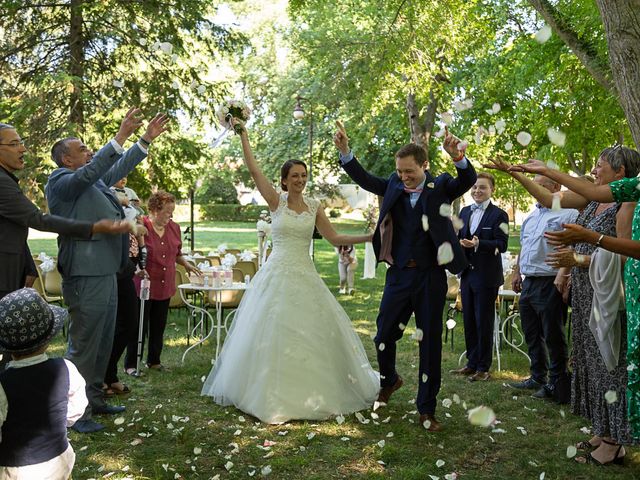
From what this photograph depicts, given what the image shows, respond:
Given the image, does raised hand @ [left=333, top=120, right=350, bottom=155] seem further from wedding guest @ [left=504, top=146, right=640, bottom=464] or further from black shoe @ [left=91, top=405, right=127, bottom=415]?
black shoe @ [left=91, top=405, right=127, bottom=415]

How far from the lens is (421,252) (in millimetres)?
4859

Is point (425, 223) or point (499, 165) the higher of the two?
point (499, 165)

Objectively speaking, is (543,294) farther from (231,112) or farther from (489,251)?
(231,112)

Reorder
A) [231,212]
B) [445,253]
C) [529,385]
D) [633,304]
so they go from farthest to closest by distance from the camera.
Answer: [231,212]
[529,385]
[445,253]
[633,304]

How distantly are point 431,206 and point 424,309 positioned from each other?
769 mm

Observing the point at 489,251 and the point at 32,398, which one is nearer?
the point at 32,398

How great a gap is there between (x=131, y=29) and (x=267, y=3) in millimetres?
25170

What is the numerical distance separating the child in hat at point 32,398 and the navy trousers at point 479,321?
4493 mm

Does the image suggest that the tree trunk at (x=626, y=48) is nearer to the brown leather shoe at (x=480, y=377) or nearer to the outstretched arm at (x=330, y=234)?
the outstretched arm at (x=330, y=234)

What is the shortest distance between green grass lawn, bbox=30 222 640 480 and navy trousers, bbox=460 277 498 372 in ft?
1.54

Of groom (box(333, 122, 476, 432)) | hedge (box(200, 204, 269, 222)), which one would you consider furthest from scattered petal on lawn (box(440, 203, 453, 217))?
hedge (box(200, 204, 269, 222))

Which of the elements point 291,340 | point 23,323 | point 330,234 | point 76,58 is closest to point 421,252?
point 330,234

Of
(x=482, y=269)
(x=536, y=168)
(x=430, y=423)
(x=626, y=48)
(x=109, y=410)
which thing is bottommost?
(x=109, y=410)

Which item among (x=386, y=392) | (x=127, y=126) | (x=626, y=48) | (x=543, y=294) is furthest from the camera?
(x=543, y=294)
